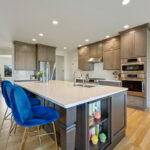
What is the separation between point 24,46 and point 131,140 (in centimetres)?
526

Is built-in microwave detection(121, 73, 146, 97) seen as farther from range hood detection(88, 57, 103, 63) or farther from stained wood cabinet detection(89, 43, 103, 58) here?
stained wood cabinet detection(89, 43, 103, 58)

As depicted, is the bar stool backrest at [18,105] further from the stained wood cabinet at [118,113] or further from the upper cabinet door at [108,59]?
the upper cabinet door at [108,59]

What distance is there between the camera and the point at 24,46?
476cm

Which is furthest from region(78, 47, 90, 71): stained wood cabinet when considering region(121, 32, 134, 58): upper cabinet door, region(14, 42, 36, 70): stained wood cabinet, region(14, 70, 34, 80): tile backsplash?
region(14, 70, 34, 80): tile backsplash

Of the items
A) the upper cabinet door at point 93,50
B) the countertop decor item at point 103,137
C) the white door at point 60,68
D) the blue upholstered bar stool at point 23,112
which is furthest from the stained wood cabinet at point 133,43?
the white door at point 60,68

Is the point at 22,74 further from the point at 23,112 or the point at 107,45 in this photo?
the point at 23,112

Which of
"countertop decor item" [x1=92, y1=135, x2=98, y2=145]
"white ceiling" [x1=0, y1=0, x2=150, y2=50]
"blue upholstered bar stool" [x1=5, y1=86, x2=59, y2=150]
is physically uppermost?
"white ceiling" [x1=0, y1=0, x2=150, y2=50]

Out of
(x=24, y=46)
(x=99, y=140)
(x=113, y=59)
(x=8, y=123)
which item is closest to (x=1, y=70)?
(x=24, y=46)

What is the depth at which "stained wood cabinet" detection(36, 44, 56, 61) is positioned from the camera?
498 centimetres

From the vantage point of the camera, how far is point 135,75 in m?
3.12

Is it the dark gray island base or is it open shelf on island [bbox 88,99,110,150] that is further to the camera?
open shelf on island [bbox 88,99,110,150]

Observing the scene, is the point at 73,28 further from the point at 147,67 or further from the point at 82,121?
the point at 82,121

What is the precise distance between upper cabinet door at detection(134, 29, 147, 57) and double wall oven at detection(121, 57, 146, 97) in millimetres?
179

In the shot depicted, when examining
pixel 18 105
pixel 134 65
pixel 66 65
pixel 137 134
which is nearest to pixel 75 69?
pixel 66 65
